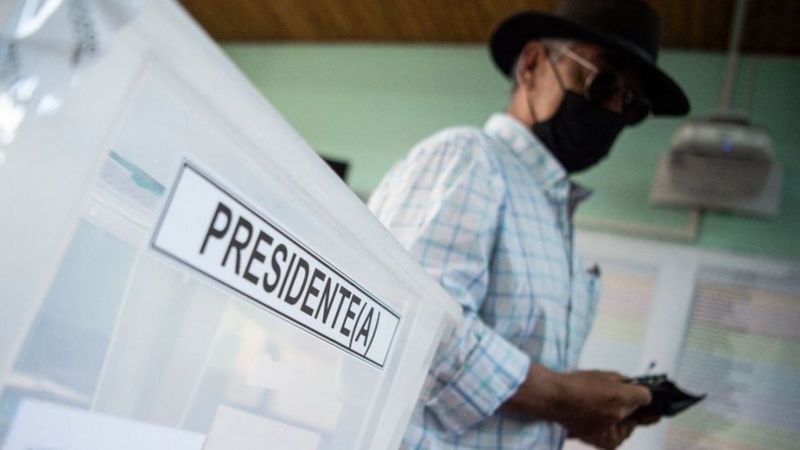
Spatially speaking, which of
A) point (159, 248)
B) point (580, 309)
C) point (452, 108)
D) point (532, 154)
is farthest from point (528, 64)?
point (452, 108)

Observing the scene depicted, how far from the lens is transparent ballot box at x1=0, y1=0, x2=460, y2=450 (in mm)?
219

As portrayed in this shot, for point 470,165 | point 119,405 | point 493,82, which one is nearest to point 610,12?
point 470,165

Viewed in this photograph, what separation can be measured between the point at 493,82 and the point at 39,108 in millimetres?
3460

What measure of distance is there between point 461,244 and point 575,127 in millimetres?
561

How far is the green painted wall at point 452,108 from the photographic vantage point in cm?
305

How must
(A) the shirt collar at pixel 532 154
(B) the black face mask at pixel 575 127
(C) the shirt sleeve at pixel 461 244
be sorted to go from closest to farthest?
(C) the shirt sleeve at pixel 461 244 → (A) the shirt collar at pixel 532 154 → (B) the black face mask at pixel 575 127

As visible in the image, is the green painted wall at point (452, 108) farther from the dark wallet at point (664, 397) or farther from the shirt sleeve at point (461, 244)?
the shirt sleeve at point (461, 244)

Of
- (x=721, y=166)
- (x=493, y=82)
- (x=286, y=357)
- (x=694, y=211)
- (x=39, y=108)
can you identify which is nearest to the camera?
(x=39, y=108)

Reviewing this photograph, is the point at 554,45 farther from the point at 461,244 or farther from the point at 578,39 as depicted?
the point at 461,244

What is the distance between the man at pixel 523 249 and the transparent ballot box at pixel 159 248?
25 cm

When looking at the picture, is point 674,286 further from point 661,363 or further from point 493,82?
point 493,82

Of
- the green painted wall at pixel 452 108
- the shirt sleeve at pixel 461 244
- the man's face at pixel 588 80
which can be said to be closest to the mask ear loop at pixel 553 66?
the man's face at pixel 588 80

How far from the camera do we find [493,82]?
11.8 ft

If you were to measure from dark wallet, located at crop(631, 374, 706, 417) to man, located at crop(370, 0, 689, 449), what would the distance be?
0.05 m
